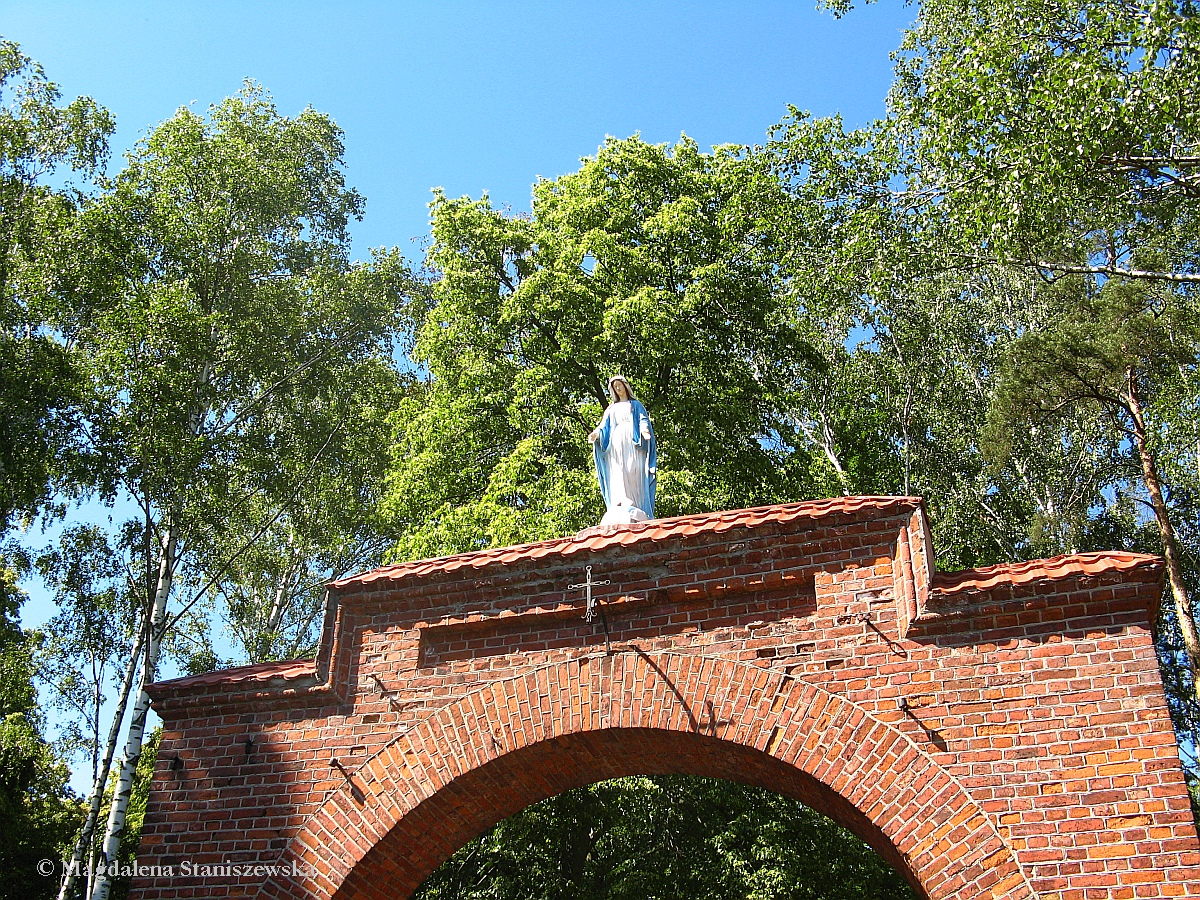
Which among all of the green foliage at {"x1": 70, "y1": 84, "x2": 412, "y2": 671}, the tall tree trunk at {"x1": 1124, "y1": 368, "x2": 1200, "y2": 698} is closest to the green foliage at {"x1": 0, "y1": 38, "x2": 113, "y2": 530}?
the green foliage at {"x1": 70, "y1": 84, "x2": 412, "y2": 671}

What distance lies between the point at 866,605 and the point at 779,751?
1076 mm

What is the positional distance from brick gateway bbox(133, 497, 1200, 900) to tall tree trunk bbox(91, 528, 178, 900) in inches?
138

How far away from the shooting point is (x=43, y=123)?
1670 cm

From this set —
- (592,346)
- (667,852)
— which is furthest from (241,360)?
(667,852)

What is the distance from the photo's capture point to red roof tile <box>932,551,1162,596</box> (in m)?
6.46

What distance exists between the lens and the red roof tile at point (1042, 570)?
646 centimetres

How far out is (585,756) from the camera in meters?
7.56

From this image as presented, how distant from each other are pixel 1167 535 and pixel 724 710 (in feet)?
42.1

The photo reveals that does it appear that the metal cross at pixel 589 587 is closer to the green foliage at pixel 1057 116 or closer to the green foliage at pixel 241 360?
the green foliage at pixel 1057 116

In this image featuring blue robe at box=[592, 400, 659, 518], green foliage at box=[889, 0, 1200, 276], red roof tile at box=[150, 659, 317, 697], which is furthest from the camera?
green foliage at box=[889, 0, 1200, 276]

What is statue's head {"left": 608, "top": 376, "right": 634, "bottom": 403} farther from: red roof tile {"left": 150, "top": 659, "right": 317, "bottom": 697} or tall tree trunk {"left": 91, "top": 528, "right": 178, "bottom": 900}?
tall tree trunk {"left": 91, "top": 528, "right": 178, "bottom": 900}

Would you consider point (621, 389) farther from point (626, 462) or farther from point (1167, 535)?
point (1167, 535)

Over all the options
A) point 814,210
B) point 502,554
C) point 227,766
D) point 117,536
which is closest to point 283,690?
point 227,766

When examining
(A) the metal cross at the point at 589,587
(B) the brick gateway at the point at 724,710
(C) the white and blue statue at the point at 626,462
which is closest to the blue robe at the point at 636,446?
(C) the white and blue statue at the point at 626,462
